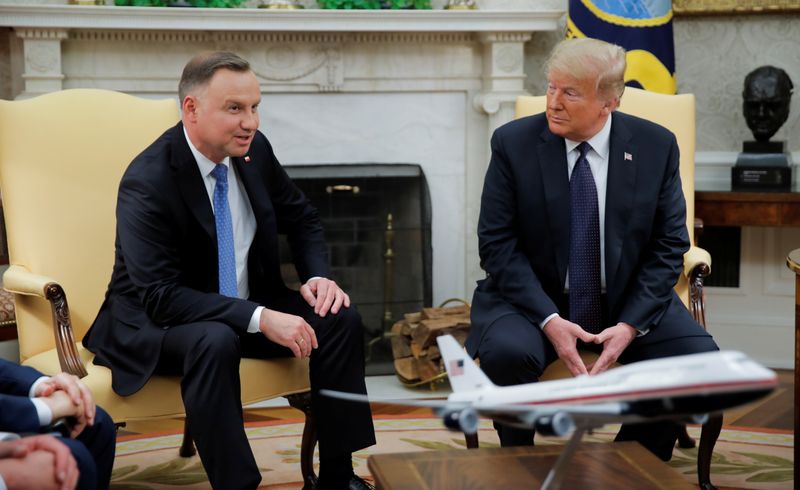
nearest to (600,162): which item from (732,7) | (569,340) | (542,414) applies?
(569,340)

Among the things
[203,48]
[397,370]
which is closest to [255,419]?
[397,370]

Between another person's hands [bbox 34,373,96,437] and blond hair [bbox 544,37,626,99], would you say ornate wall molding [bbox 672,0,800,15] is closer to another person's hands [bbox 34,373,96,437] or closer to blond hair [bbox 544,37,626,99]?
blond hair [bbox 544,37,626,99]

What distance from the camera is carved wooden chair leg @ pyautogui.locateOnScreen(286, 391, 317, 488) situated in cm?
279

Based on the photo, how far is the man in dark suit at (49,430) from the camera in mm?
1833

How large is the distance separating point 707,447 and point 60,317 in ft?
5.88

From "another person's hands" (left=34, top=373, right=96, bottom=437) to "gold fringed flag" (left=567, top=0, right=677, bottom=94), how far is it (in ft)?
8.89

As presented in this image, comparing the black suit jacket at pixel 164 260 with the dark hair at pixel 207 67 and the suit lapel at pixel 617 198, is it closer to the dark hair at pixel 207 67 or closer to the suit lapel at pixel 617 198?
the dark hair at pixel 207 67

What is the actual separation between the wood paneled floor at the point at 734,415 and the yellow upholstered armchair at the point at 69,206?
36.8 inches

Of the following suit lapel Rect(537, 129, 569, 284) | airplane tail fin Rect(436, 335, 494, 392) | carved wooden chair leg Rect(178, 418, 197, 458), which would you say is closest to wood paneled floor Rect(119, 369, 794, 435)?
carved wooden chair leg Rect(178, 418, 197, 458)

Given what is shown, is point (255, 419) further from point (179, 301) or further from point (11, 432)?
point (11, 432)

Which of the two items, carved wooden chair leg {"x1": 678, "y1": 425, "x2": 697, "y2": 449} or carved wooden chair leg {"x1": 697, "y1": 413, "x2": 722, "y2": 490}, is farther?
carved wooden chair leg {"x1": 678, "y1": 425, "x2": 697, "y2": 449}

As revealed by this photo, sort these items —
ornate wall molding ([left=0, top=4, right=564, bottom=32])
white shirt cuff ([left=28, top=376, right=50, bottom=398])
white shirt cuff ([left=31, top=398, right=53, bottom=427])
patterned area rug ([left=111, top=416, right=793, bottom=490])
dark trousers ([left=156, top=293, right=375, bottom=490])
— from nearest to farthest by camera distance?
white shirt cuff ([left=31, top=398, right=53, bottom=427]), white shirt cuff ([left=28, top=376, right=50, bottom=398]), dark trousers ([left=156, top=293, right=375, bottom=490]), patterned area rug ([left=111, top=416, right=793, bottom=490]), ornate wall molding ([left=0, top=4, right=564, bottom=32])

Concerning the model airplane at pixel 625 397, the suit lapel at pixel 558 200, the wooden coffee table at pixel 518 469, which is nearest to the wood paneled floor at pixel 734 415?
the suit lapel at pixel 558 200

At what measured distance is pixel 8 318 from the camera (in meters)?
3.39
